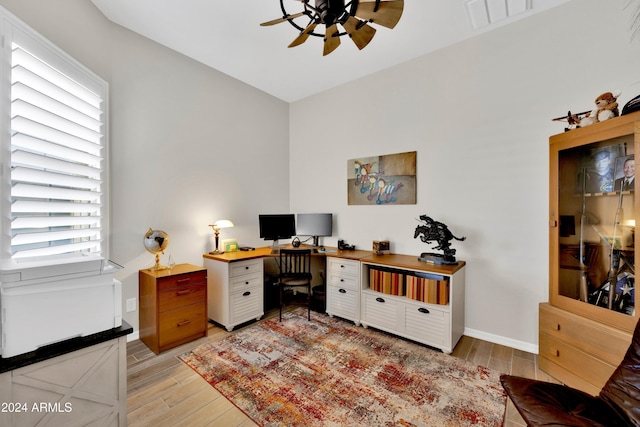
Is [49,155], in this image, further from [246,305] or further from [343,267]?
[343,267]

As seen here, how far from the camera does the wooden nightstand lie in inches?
93.4

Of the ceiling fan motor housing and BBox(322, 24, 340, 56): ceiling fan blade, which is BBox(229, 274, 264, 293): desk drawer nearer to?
BBox(322, 24, 340, 56): ceiling fan blade

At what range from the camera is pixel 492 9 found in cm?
229

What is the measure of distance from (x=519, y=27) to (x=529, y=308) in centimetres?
262

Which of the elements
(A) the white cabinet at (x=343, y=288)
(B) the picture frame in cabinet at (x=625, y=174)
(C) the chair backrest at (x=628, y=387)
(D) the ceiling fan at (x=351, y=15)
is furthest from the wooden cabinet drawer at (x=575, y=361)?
(D) the ceiling fan at (x=351, y=15)

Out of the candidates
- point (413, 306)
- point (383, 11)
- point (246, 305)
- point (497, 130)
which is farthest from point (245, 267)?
point (497, 130)

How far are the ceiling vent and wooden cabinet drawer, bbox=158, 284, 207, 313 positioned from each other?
3.60 meters

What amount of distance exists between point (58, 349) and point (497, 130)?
11.6 ft

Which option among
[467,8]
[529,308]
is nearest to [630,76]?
[467,8]

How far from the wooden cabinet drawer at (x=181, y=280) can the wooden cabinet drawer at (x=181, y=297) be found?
0.03 meters

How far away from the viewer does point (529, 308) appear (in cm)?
240

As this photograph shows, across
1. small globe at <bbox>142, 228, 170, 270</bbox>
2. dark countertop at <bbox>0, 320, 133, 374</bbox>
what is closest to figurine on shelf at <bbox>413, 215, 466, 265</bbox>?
dark countertop at <bbox>0, 320, 133, 374</bbox>

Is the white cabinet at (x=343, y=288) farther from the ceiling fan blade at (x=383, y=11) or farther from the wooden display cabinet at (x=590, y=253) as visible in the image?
the ceiling fan blade at (x=383, y=11)

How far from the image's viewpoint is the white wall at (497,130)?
216cm
